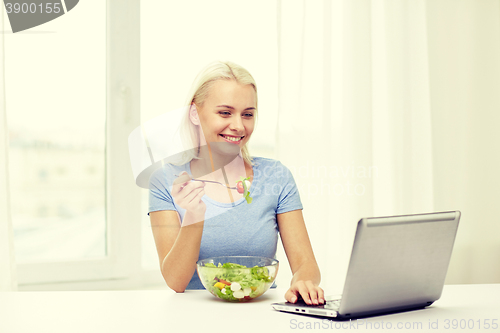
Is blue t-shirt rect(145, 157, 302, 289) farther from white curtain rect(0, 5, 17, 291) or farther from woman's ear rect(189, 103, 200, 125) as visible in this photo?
white curtain rect(0, 5, 17, 291)

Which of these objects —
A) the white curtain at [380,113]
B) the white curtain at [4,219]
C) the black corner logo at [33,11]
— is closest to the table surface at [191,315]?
the white curtain at [4,219]

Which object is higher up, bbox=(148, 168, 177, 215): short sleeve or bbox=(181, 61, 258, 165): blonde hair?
bbox=(181, 61, 258, 165): blonde hair

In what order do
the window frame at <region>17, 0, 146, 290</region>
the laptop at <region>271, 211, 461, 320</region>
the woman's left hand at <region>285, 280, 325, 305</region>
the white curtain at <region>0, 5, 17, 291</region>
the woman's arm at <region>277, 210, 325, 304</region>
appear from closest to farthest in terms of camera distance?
1. the laptop at <region>271, 211, 461, 320</region>
2. the woman's left hand at <region>285, 280, 325, 305</region>
3. the woman's arm at <region>277, 210, 325, 304</region>
4. the white curtain at <region>0, 5, 17, 291</region>
5. the window frame at <region>17, 0, 146, 290</region>

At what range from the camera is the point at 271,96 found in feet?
6.71

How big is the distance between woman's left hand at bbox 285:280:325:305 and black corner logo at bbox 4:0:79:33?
154 cm

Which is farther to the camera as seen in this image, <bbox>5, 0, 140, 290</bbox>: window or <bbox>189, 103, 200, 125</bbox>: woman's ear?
<bbox>5, 0, 140, 290</bbox>: window

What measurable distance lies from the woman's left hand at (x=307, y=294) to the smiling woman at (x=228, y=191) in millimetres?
252

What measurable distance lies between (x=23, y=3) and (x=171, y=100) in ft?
2.33

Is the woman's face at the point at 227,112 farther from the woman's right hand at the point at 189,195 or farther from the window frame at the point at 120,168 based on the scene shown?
the window frame at the point at 120,168

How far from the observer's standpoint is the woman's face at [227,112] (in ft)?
4.22

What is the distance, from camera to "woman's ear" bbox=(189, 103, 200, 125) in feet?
4.45

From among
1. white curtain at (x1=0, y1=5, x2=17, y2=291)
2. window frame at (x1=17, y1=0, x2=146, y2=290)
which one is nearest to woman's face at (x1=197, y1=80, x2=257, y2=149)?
window frame at (x1=17, y1=0, x2=146, y2=290)

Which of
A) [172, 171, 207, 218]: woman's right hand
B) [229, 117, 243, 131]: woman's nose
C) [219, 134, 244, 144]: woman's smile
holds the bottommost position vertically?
[172, 171, 207, 218]: woman's right hand

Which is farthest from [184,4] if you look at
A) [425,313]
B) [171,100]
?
[425,313]
